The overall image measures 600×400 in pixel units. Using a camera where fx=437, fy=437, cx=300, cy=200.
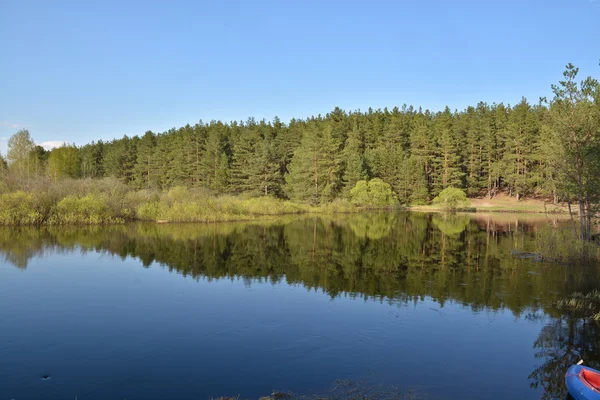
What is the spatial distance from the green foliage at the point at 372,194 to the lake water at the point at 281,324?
39.4 metres

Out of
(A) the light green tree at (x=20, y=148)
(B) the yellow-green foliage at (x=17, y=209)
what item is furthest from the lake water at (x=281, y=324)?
(A) the light green tree at (x=20, y=148)

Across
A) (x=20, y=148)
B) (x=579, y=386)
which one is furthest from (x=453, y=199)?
(x=20, y=148)

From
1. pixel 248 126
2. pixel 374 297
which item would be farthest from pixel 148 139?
pixel 374 297

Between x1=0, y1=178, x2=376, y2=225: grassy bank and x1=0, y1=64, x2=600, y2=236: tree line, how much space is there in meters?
16.0

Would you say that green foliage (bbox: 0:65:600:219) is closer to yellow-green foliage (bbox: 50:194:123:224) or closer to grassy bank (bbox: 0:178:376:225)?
grassy bank (bbox: 0:178:376:225)

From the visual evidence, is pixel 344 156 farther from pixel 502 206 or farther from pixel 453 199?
pixel 502 206

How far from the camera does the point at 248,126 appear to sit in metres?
96.1

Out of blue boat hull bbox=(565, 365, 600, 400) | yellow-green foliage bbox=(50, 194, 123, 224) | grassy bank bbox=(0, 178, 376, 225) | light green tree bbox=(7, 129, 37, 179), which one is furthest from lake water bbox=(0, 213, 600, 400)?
light green tree bbox=(7, 129, 37, 179)

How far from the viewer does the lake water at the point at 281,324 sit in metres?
9.24

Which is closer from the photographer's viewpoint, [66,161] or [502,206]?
[502,206]

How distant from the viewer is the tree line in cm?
6838

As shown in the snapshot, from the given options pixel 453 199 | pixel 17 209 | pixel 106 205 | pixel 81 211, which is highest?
pixel 453 199

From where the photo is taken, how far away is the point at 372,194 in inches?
2650

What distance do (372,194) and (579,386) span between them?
59.7m
